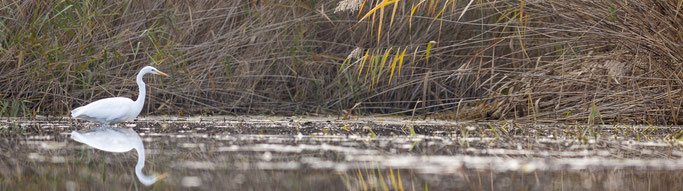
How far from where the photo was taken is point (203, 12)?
6320 millimetres

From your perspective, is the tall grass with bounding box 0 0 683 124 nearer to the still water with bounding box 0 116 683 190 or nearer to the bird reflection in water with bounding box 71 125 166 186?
the still water with bounding box 0 116 683 190

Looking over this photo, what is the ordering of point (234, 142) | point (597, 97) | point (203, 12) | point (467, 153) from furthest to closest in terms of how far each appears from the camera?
point (203, 12) < point (597, 97) < point (234, 142) < point (467, 153)

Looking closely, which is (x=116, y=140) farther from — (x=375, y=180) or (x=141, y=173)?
(x=375, y=180)

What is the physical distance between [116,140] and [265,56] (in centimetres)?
233

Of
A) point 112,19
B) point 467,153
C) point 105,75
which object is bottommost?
point 467,153

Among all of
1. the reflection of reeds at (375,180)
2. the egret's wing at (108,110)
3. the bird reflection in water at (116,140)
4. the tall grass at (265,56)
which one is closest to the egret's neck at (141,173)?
the bird reflection in water at (116,140)

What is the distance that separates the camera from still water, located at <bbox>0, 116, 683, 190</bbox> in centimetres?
247

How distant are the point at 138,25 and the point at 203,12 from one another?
478 millimetres

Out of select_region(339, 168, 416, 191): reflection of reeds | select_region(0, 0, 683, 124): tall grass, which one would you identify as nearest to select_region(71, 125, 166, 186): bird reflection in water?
select_region(339, 168, 416, 191): reflection of reeds

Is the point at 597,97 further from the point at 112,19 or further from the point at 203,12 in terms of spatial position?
the point at 112,19

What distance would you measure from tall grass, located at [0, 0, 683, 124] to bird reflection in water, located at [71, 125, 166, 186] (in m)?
1.01

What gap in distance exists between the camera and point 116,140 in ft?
13.2

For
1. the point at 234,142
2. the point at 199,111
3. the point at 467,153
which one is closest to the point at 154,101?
the point at 199,111

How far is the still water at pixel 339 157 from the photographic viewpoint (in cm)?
247
